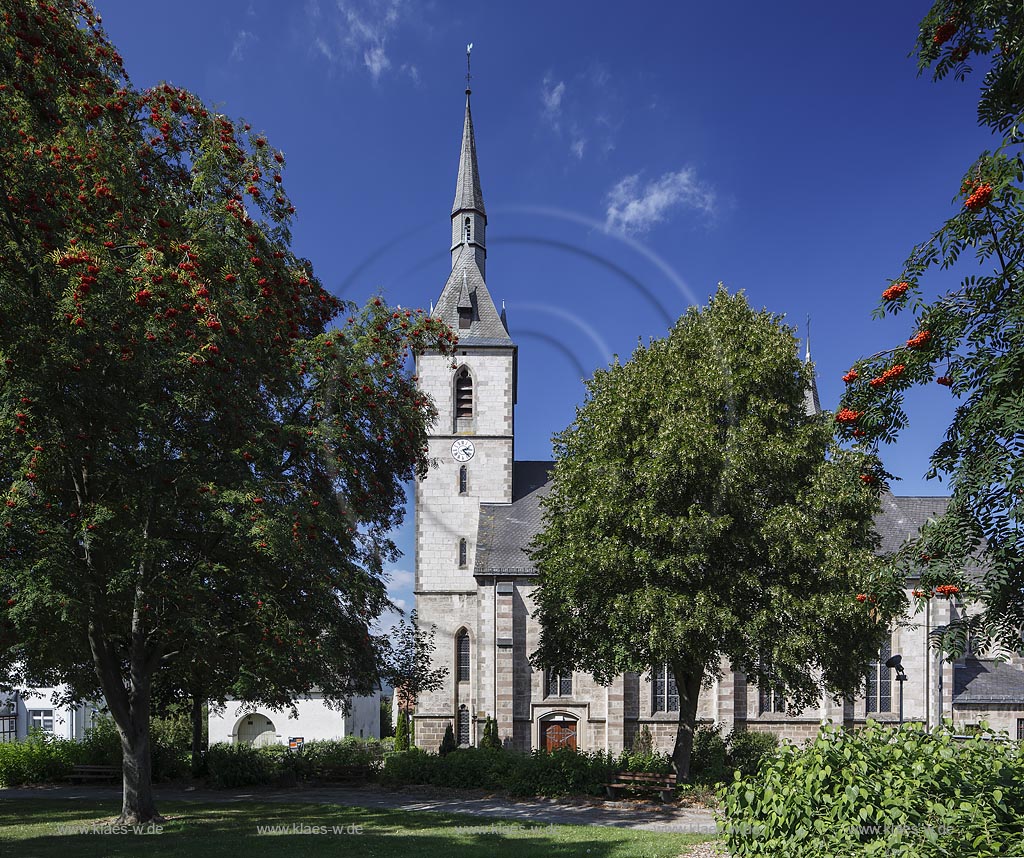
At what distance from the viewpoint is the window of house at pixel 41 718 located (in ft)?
121

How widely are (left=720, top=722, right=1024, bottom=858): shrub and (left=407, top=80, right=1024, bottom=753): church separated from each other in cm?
2250

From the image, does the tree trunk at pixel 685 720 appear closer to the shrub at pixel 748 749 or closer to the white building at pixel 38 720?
the shrub at pixel 748 749

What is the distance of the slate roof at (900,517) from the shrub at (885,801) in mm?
30691

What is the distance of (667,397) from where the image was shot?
67.4 ft

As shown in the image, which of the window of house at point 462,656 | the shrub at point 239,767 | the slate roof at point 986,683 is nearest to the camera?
the shrub at point 239,767

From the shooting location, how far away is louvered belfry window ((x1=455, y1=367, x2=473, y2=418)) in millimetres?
41250

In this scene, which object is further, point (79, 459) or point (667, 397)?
point (667, 397)

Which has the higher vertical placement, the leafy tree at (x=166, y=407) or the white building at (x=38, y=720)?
the leafy tree at (x=166, y=407)

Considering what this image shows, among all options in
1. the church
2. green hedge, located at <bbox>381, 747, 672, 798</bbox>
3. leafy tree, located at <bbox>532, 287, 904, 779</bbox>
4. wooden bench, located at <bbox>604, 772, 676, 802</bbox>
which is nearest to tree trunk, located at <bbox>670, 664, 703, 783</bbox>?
leafy tree, located at <bbox>532, 287, 904, 779</bbox>

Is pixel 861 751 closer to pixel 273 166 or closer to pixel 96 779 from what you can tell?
pixel 273 166

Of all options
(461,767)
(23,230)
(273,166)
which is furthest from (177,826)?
(273,166)

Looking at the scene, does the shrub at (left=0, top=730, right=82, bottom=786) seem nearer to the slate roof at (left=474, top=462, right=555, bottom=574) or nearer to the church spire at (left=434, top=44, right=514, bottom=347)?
the slate roof at (left=474, top=462, right=555, bottom=574)

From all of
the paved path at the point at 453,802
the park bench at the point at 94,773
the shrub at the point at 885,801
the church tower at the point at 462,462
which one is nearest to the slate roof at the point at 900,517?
the church tower at the point at 462,462

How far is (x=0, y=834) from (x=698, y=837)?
14.3m
